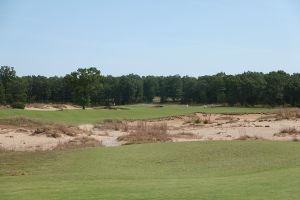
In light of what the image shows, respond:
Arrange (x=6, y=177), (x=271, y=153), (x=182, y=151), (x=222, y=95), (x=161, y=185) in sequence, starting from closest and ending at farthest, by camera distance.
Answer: (x=161, y=185) → (x=6, y=177) → (x=271, y=153) → (x=182, y=151) → (x=222, y=95)

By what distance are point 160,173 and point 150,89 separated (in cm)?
14310

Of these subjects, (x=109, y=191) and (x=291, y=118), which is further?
(x=291, y=118)

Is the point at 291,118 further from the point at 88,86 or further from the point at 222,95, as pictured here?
the point at 222,95

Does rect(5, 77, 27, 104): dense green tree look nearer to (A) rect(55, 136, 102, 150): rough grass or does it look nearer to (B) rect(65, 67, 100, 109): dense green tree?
(B) rect(65, 67, 100, 109): dense green tree

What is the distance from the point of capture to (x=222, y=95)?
5212 inches

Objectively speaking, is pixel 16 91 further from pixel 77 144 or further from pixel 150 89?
pixel 77 144

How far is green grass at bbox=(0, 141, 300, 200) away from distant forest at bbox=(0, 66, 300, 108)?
69.3 metres

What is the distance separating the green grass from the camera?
502 inches

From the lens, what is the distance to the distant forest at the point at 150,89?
9864 cm

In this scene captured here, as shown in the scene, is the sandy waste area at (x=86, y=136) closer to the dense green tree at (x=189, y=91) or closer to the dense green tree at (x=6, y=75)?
the dense green tree at (x=6, y=75)

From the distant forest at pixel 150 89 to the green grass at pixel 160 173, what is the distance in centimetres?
6927

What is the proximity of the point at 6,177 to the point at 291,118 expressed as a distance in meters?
57.0

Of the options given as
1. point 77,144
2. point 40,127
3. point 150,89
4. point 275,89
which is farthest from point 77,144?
point 150,89

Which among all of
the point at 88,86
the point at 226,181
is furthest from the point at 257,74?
the point at 226,181
